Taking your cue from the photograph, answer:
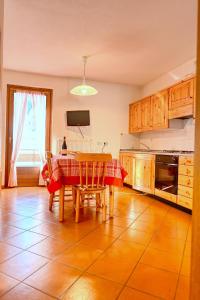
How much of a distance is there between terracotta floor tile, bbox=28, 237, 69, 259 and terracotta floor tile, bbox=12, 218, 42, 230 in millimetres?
454

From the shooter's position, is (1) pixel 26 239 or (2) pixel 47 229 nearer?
(1) pixel 26 239

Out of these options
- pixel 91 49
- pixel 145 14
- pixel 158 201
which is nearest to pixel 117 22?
pixel 145 14

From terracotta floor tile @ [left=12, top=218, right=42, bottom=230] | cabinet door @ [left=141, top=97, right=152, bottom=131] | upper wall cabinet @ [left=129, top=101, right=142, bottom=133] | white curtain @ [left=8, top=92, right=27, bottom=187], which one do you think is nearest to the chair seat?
terracotta floor tile @ [left=12, top=218, right=42, bottom=230]

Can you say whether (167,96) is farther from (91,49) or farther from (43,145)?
(43,145)

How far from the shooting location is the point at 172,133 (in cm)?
458

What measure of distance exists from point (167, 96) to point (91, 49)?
5.42ft

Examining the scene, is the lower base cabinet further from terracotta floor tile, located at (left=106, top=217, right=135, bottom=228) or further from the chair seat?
the chair seat

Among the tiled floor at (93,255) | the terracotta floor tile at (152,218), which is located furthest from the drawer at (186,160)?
the terracotta floor tile at (152,218)

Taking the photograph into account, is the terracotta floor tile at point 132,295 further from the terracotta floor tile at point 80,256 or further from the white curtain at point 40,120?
the white curtain at point 40,120

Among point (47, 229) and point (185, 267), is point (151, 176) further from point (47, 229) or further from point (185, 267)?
point (185, 267)

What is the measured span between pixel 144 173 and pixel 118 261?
107 inches

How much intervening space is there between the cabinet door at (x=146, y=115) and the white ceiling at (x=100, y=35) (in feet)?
2.20

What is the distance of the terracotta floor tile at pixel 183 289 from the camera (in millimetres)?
1378

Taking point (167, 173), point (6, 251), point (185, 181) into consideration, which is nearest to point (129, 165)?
point (167, 173)
